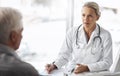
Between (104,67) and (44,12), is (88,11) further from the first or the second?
(44,12)

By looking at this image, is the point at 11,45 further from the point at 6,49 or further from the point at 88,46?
the point at 88,46

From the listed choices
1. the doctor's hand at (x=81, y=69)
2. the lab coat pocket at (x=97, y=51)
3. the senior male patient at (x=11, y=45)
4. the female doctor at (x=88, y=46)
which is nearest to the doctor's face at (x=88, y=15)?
the female doctor at (x=88, y=46)

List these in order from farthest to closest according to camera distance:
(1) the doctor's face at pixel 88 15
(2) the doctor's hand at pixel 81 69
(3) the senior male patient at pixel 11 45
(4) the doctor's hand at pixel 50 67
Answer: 1. (1) the doctor's face at pixel 88 15
2. (4) the doctor's hand at pixel 50 67
3. (2) the doctor's hand at pixel 81 69
4. (3) the senior male patient at pixel 11 45

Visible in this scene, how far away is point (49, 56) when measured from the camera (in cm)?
337

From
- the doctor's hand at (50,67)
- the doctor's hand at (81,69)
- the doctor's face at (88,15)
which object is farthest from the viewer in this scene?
the doctor's face at (88,15)

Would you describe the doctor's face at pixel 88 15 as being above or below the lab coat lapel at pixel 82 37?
above

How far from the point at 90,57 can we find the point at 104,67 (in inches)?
6.5

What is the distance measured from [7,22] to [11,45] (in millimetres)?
122

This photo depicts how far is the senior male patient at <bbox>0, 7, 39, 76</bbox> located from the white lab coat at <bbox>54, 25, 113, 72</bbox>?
1.04 metres

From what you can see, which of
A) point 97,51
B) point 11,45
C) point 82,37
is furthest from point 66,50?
point 11,45

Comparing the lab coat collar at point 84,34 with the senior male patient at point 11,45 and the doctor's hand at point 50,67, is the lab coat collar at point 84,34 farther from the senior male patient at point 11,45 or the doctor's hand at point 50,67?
the senior male patient at point 11,45

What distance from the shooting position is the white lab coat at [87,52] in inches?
85.7

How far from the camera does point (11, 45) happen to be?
1.19m

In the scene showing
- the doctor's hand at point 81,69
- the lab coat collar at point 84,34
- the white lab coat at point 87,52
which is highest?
the lab coat collar at point 84,34
